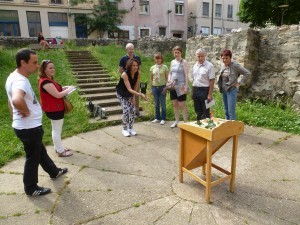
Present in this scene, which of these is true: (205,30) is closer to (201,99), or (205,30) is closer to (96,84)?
(96,84)

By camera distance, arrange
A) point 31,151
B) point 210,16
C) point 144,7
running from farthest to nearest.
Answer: point 210,16
point 144,7
point 31,151

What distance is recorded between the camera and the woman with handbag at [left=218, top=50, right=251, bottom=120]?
528 centimetres

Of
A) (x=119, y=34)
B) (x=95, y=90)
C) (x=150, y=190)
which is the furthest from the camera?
(x=119, y=34)

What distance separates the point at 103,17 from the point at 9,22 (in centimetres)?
917

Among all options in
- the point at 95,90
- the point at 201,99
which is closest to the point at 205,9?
the point at 95,90

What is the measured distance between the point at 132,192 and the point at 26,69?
2051 mm

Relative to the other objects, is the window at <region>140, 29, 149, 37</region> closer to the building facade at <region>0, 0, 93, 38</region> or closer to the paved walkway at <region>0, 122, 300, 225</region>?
the building facade at <region>0, 0, 93, 38</region>

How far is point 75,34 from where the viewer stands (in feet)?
90.9

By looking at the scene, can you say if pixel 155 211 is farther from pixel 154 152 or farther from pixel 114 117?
pixel 114 117

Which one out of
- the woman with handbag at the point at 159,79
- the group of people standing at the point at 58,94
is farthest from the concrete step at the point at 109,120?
the woman with handbag at the point at 159,79

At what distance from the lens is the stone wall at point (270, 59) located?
6.89 m

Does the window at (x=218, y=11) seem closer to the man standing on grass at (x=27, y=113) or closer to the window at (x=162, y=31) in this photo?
the window at (x=162, y=31)

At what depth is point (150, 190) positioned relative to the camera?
3.50 m

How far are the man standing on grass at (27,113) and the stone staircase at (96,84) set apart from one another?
326cm
